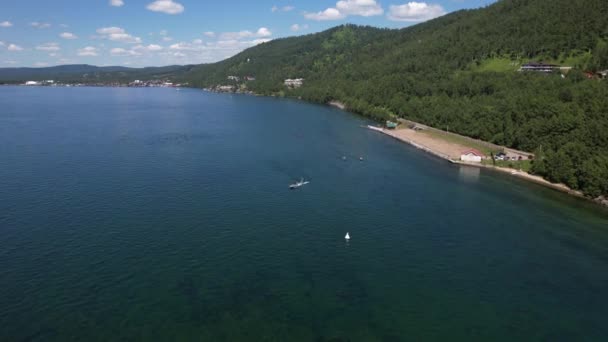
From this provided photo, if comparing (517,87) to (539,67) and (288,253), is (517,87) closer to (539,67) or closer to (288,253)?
(539,67)

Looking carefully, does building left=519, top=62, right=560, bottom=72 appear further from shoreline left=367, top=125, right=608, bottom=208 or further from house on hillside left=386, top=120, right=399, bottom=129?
shoreline left=367, top=125, right=608, bottom=208

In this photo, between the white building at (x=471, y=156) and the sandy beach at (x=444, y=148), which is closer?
the sandy beach at (x=444, y=148)

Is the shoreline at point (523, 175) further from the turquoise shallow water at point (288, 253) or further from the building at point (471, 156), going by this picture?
the turquoise shallow water at point (288, 253)

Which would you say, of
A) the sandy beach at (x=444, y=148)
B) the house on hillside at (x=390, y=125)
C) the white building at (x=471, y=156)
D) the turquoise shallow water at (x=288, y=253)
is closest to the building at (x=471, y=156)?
the white building at (x=471, y=156)

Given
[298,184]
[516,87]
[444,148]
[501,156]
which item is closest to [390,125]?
[444,148]

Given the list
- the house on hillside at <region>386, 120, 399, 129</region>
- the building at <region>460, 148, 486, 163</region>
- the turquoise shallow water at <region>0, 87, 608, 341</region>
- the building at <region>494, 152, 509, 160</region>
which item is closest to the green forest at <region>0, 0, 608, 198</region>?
the building at <region>494, 152, 509, 160</region>

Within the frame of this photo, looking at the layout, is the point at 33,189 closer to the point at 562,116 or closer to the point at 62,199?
the point at 62,199

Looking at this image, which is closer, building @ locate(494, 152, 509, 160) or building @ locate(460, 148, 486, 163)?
building @ locate(494, 152, 509, 160)
